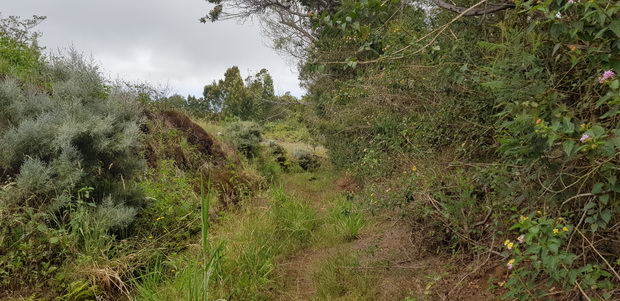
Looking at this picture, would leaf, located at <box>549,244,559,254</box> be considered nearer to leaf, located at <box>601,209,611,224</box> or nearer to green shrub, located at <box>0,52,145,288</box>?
leaf, located at <box>601,209,611,224</box>

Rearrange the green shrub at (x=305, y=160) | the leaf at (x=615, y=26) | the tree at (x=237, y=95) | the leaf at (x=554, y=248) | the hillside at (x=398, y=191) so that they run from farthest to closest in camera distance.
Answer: the tree at (x=237, y=95) → the green shrub at (x=305, y=160) → the hillside at (x=398, y=191) → the leaf at (x=554, y=248) → the leaf at (x=615, y=26)

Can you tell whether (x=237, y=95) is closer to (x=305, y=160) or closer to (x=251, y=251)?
(x=305, y=160)

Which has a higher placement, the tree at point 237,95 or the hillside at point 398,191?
the tree at point 237,95

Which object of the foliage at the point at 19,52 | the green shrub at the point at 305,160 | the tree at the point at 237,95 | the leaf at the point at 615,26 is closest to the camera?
the leaf at the point at 615,26

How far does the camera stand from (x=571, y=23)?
1.57 meters

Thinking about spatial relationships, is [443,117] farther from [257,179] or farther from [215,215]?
[257,179]

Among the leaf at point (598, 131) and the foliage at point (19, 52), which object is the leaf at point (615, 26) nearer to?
the leaf at point (598, 131)

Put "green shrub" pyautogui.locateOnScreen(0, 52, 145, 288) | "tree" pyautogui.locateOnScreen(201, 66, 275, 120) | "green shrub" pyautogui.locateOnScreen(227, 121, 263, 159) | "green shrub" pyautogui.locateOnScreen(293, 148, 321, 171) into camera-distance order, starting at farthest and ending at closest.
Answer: "tree" pyautogui.locateOnScreen(201, 66, 275, 120) < "green shrub" pyautogui.locateOnScreen(293, 148, 321, 171) < "green shrub" pyautogui.locateOnScreen(227, 121, 263, 159) < "green shrub" pyautogui.locateOnScreen(0, 52, 145, 288)

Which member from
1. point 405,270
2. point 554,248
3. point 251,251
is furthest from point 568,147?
point 251,251

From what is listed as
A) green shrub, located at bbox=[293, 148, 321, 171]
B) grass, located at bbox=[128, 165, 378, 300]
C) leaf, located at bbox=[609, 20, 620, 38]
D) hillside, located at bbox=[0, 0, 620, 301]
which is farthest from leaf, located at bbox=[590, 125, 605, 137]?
green shrub, located at bbox=[293, 148, 321, 171]

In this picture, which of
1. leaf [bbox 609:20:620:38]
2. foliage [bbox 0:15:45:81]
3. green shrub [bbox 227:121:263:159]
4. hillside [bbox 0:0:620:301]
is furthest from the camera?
green shrub [bbox 227:121:263:159]

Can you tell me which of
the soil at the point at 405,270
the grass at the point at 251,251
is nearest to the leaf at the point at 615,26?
the soil at the point at 405,270

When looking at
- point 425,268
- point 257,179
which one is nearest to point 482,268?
point 425,268

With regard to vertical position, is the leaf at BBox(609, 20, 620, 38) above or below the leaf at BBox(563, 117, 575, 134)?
above
